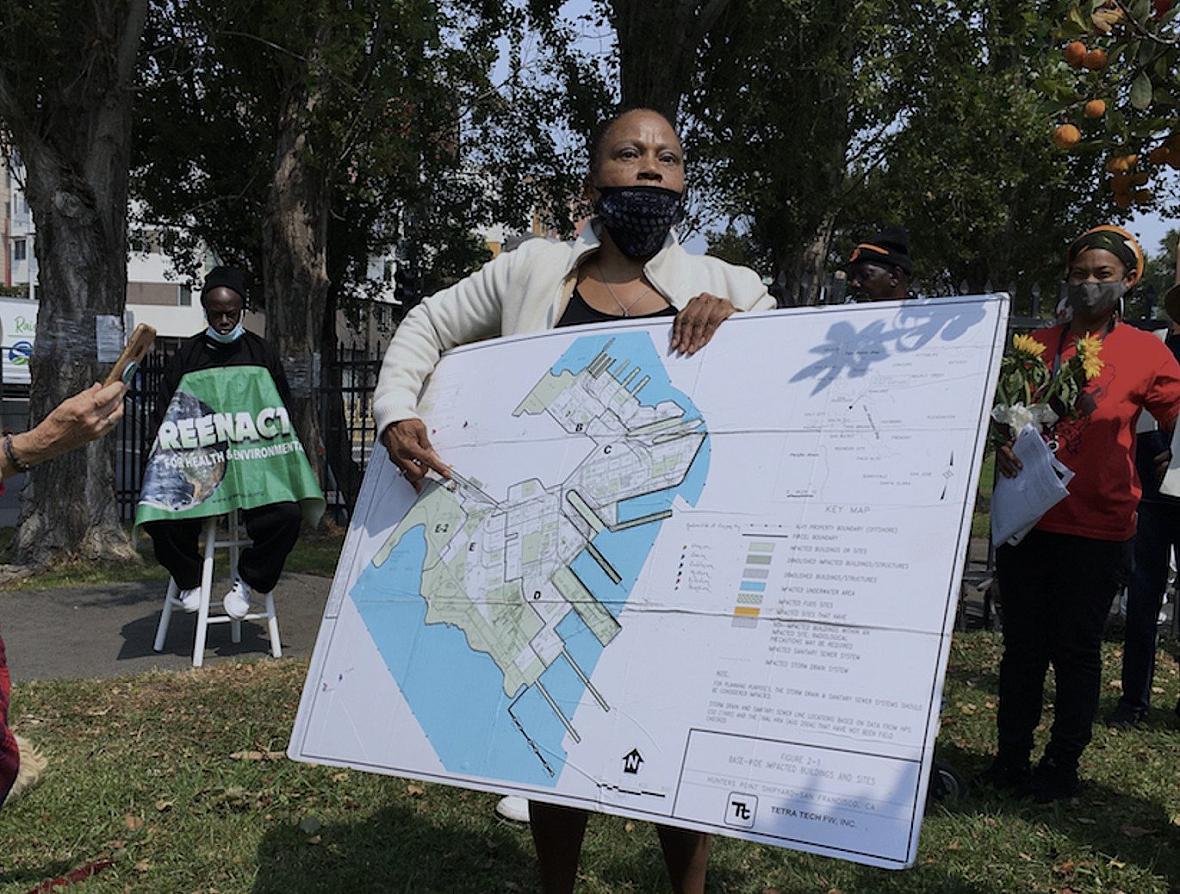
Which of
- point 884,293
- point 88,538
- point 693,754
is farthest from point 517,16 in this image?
point 693,754

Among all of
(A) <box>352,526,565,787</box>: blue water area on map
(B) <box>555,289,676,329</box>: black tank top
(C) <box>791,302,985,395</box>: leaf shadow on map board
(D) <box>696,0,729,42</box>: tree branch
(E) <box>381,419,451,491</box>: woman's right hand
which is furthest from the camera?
(D) <box>696,0,729,42</box>: tree branch

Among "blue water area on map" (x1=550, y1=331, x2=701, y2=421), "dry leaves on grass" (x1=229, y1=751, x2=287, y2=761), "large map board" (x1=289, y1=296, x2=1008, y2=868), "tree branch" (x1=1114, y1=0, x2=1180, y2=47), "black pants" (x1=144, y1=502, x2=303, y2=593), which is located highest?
"tree branch" (x1=1114, y1=0, x2=1180, y2=47)

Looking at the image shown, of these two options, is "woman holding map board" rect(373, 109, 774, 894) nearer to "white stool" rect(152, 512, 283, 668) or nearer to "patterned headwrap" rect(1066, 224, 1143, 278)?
"patterned headwrap" rect(1066, 224, 1143, 278)

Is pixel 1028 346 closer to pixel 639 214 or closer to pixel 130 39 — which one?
pixel 639 214

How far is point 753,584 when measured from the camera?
2.27m

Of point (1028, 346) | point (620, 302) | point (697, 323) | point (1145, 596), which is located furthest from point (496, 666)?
point (1145, 596)

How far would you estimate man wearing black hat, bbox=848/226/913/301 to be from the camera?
4961 mm

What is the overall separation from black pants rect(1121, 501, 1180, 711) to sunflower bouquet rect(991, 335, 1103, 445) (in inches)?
77.5

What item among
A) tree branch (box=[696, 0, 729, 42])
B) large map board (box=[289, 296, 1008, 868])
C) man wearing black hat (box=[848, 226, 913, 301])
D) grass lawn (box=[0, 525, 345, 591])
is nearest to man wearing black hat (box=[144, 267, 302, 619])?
grass lawn (box=[0, 525, 345, 591])

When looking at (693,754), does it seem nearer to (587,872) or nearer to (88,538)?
(587,872)

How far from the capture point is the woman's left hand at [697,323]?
8.64ft

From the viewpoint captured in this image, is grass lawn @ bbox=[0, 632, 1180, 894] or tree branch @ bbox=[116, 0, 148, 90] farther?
tree branch @ bbox=[116, 0, 148, 90]

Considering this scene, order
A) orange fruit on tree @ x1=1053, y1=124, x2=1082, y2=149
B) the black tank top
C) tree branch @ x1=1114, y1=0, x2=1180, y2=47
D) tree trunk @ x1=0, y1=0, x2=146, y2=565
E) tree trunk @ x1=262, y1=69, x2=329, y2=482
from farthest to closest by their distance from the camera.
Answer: tree trunk @ x1=262, y1=69, x2=329, y2=482 → tree trunk @ x1=0, y1=0, x2=146, y2=565 → the black tank top → orange fruit on tree @ x1=1053, y1=124, x2=1082, y2=149 → tree branch @ x1=1114, y1=0, x2=1180, y2=47

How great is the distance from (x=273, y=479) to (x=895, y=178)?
1334cm
